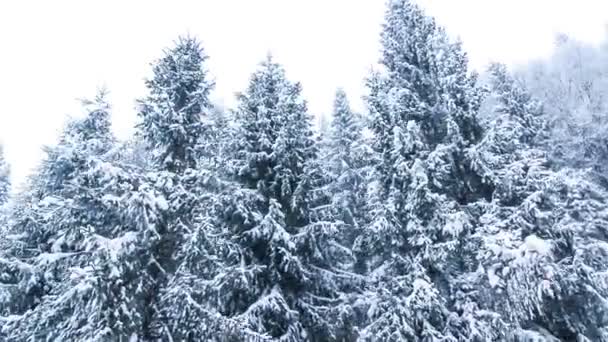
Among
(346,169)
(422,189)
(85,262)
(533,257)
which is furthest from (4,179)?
(533,257)

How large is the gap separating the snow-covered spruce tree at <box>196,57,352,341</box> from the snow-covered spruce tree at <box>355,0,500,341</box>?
1427mm

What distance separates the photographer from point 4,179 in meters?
28.6

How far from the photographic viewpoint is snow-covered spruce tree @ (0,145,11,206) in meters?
27.3

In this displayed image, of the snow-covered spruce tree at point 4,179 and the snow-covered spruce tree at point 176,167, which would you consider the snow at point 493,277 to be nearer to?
the snow-covered spruce tree at point 176,167

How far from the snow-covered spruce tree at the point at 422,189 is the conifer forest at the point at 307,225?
2.3 inches

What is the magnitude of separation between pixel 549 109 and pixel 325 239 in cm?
2643

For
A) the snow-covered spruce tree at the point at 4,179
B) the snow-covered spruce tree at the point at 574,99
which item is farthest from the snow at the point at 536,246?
the snow-covered spruce tree at the point at 4,179

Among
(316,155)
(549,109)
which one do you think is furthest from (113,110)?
(549,109)

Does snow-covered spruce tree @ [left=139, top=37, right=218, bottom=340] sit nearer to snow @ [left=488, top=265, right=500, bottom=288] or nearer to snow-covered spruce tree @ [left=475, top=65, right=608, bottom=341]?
snow @ [left=488, top=265, right=500, bottom=288]

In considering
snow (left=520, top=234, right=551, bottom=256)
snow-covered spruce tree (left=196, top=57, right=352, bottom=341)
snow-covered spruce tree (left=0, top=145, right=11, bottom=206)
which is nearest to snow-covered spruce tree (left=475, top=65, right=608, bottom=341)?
snow (left=520, top=234, right=551, bottom=256)

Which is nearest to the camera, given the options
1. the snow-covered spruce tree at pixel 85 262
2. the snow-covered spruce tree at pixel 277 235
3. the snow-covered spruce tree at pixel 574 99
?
the snow-covered spruce tree at pixel 85 262

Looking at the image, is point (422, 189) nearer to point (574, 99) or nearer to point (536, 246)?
point (536, 246)

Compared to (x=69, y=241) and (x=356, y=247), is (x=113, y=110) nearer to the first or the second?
(x=69, y=241)

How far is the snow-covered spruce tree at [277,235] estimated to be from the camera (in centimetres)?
1188
